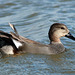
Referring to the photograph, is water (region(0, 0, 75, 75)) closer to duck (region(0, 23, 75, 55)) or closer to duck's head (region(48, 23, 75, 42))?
duck (region(0, 23, 75, 55))

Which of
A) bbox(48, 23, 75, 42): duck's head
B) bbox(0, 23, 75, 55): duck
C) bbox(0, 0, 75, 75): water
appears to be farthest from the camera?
bbox(48, 23, 75, 42): duck's head

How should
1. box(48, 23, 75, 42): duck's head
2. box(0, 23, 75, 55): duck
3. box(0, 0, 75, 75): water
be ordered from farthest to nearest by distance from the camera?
box(48, 23, 75, 42): duck's head, box(0, 23, 75, 55): duck, box(0, 0, 75, 75): water

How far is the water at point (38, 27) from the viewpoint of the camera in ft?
24.7

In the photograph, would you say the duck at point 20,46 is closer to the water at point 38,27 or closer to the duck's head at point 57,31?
the water at point 38,27

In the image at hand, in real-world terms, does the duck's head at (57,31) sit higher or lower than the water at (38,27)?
higher

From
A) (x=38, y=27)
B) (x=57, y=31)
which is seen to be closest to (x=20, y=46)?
(x=57, y=31)

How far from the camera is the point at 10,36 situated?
825cm

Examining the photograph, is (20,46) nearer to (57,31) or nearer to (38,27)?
(57,31)

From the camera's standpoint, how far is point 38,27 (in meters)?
11.5

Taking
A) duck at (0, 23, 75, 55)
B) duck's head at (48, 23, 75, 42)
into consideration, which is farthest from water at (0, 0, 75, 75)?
duck's head at (48, 23, 75, 42)

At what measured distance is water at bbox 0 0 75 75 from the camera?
7539 mm

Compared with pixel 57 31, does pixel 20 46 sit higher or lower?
lower

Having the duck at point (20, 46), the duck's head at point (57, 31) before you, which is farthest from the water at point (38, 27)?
the duck's head at point (57, 31)

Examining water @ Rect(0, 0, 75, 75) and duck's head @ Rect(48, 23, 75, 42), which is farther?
duck's head @ Rect(48, 23, 75, 42)
